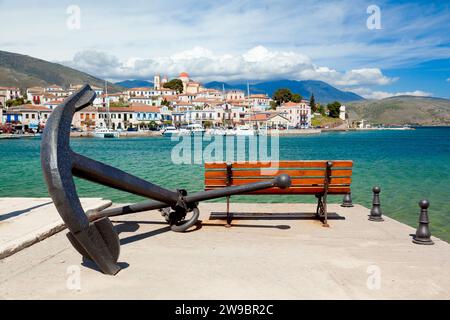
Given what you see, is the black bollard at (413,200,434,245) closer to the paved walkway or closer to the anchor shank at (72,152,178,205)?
the anchor shank at (72,152,178,205)

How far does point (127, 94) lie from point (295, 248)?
163 meters

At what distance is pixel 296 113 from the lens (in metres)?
144

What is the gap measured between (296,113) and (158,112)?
49139 millimetres

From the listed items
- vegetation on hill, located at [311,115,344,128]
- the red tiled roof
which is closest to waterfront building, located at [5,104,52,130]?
the red tiled roof

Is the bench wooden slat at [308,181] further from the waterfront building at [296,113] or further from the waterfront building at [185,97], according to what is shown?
the waterfront building at [185,97]

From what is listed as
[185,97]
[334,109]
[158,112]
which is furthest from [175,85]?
[334,109]

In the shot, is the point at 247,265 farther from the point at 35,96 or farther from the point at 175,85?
the point at 175,85

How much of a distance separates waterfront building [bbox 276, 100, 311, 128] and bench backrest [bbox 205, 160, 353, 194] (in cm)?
13368

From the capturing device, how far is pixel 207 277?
4.17 m

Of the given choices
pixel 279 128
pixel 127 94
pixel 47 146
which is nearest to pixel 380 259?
pixel 47 146

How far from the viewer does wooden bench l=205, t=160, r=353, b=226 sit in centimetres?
643

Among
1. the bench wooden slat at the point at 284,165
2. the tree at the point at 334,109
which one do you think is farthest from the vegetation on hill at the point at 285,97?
the bench wooden slat at the point at 284,165

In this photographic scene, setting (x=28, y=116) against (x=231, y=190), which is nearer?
(x=231, y=190)
